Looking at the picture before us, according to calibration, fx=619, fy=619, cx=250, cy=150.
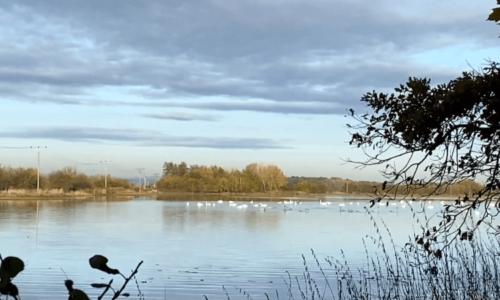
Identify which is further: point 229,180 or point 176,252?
point 229,180

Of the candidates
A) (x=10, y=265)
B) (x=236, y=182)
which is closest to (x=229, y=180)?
(x=236, y=182)

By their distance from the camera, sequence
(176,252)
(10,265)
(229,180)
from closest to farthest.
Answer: (10,265), (176,252), (229,180)

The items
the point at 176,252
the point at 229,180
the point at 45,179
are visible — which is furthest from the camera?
the point at 229,180

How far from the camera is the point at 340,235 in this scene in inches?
962

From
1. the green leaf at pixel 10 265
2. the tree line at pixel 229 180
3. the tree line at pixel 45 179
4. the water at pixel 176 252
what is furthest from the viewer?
the tree line at pixel 229 180

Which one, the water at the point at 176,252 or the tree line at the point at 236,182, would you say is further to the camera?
the tree line at the point at 236,182

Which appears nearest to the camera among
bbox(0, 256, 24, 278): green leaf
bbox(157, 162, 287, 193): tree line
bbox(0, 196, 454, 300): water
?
bbox(0, 256, 24, 278): green leaf

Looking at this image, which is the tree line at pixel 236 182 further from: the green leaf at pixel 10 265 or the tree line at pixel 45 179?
the green leaf at pixel 10 265

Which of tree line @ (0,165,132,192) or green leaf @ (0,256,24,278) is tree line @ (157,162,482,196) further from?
green leaf @ (0,256,24,278)

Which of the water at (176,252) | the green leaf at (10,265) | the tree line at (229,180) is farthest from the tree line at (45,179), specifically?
the green leaf at (10,265)

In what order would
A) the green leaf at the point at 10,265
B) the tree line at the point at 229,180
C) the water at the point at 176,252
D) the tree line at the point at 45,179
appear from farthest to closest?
the tree line at the point at 229,180
the tree line at the point at 45,179
the water at the point at 176,252
the green leaf at the point at 10,265

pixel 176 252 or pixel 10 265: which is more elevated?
pixel 10 265

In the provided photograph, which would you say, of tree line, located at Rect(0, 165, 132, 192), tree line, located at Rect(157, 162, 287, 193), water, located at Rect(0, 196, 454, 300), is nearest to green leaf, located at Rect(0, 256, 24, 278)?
water, located at Rect(0, 196, 454, 300)

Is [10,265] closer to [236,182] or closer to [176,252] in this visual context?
[176,252]
